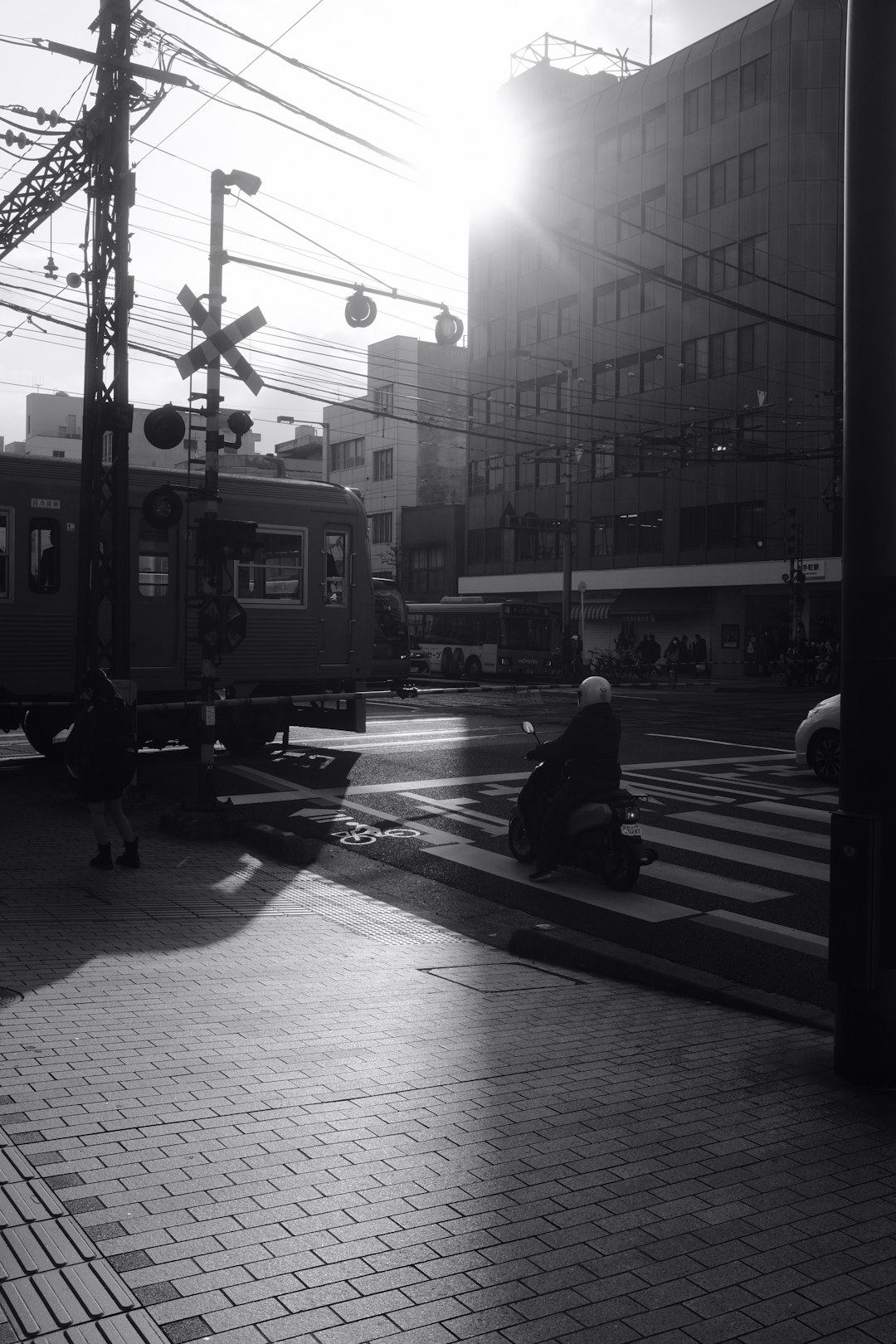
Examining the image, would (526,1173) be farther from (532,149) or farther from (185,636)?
(532,149)

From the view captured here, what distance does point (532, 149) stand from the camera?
62.7m

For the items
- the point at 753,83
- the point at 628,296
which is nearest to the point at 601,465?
the point at 628,296

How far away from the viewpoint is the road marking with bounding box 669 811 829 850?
441 inches

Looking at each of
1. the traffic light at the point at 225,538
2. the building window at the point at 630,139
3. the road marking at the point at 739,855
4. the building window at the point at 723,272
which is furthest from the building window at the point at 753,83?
the road marking at the point at 739,855

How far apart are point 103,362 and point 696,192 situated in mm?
45825

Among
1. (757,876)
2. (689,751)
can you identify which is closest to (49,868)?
(757,876)

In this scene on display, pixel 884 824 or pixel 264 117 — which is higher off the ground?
pixel 264 117

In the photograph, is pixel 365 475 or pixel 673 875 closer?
pixel 673 875

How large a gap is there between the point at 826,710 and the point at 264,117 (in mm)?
9660

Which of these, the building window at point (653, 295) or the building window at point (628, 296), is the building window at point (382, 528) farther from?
the building window at point (653, 295)

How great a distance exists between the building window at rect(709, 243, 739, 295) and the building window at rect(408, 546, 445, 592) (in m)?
25.1

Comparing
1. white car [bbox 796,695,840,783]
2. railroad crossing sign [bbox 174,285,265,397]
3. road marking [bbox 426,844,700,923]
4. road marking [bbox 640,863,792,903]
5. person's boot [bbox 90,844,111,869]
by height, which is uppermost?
railroad crossing sign [bbox 174,285,265,397]

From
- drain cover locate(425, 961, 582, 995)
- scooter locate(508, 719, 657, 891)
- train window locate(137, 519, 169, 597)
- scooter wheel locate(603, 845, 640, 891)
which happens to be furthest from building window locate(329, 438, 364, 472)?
drain cover locate(425, 961, 582, 995)

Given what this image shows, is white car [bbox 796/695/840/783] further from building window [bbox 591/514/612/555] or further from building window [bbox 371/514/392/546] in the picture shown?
building window [bbox 371/514/392/546]
